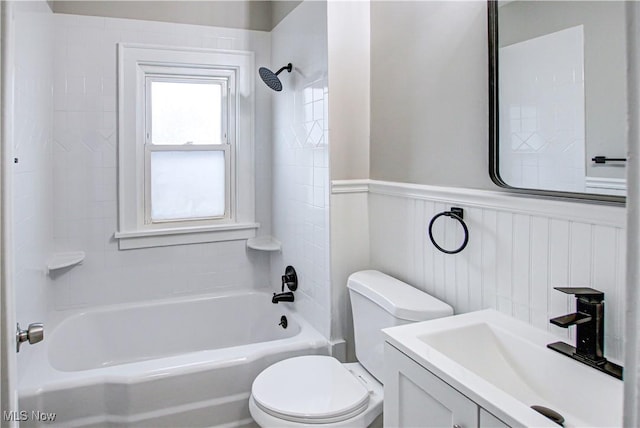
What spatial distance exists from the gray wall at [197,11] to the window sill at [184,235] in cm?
130

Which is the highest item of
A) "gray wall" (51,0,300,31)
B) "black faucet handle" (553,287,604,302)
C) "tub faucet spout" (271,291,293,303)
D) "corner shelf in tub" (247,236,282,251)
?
"gray wall" (51,0,300,31)

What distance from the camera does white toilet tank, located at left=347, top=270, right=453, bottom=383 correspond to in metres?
1.67

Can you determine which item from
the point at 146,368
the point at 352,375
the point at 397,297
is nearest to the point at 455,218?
the point at 397,297

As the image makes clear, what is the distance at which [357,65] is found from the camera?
2238 mm

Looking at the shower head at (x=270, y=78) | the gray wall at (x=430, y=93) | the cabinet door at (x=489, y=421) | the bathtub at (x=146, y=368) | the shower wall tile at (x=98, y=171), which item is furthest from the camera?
the shower wall tile at (x=98, y=171)

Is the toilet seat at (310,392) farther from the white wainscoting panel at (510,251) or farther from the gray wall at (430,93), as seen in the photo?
the gray wall at (430,93)

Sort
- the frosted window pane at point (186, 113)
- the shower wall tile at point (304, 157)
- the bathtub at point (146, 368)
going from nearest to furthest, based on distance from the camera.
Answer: the bathtub at point (146, 368) → the shower wall tile at point (304, 157) → the frosted window pane at point (186, 113)

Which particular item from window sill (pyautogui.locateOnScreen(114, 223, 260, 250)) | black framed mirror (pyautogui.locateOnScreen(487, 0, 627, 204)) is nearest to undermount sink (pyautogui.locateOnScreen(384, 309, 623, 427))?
black framed mirror (pyautogui.locateOnScreen(487, 0, 627, 204))

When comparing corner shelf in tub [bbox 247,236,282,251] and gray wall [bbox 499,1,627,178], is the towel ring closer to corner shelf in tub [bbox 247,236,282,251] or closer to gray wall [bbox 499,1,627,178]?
gray wall [bbox 499,1,627,178]

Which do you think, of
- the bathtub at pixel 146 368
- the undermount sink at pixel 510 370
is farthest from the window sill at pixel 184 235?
the undermount sink at pixel 510 370

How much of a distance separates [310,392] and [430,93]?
1285 mm

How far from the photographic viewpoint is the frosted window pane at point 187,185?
292cm

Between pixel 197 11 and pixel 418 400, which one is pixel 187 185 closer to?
pixel 197 11

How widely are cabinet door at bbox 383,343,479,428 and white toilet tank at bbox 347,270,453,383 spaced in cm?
36
